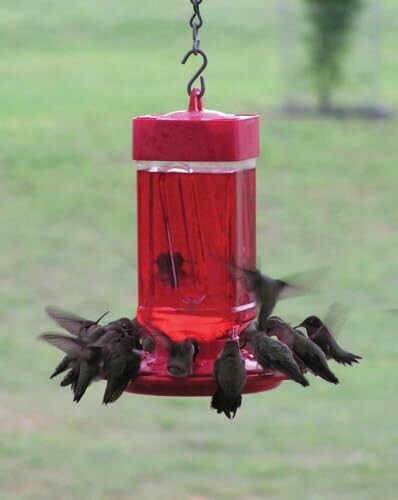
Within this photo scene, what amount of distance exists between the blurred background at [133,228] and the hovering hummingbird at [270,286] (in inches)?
153

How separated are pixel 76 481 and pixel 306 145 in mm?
11639

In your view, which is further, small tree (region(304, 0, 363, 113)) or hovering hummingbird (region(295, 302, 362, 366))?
small tree (region(304, 0, 363, 113))

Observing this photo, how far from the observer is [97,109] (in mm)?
20969

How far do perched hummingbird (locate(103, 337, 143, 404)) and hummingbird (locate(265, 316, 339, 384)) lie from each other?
34cm

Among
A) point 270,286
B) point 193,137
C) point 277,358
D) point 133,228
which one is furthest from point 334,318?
point 133,228

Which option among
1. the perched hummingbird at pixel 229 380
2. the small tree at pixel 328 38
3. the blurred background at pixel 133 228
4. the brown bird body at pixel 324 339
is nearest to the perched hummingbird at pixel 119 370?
the perched hummingbird at pixel 229 380

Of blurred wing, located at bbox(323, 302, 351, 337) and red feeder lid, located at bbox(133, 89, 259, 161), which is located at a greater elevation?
red feeder lid, located at bbox(133, 89, 259, 161)

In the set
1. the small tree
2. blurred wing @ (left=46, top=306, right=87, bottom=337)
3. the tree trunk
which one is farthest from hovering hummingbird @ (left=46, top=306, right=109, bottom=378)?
the tree trunk

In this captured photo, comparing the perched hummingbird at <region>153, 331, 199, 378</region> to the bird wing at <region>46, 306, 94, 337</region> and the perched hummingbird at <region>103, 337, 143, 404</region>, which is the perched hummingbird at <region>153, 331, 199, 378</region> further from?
the bird wing at <region>46, 306, 94, 337</region>

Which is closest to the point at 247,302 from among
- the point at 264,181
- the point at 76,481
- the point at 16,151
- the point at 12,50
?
the point at 76,481

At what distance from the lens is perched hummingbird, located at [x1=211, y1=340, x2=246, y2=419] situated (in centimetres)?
286

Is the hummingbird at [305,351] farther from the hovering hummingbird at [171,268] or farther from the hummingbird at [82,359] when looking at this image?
the hummingbird at [82,359]

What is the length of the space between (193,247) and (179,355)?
1.13 feet

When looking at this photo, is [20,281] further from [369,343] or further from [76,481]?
[76,481]
